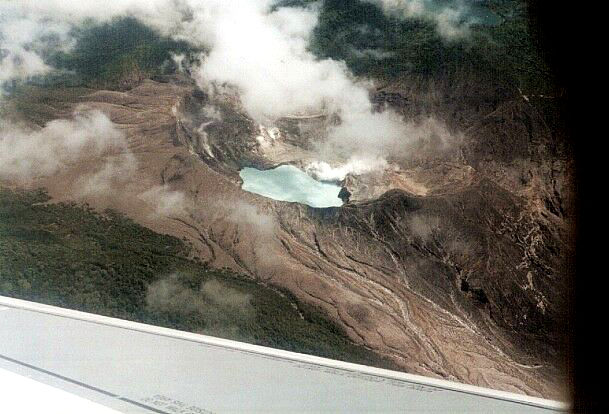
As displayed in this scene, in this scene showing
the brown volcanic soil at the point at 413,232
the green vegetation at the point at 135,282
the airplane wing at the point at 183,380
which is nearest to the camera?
the airplane wing at the point at 183,380

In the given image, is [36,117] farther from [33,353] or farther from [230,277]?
[33,353]

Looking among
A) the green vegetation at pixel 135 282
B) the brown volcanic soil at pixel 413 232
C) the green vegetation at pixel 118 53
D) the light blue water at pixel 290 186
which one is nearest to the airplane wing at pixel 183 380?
the green vegetation at pixel 135 282

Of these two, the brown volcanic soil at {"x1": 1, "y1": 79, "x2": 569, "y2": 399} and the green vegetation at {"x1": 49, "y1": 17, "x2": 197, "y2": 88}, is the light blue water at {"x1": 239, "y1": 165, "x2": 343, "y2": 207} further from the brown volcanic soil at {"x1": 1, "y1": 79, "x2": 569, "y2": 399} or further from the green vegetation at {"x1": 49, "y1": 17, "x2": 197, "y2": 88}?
the green vegetation at {"x1": 49, "y1": 17, "x2": 197, "y2": 88}

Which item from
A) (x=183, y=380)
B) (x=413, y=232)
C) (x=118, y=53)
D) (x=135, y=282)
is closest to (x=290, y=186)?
(x=413, y=232)

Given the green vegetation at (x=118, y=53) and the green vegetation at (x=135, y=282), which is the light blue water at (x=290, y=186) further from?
the green vegetation at (x=118, y=53)

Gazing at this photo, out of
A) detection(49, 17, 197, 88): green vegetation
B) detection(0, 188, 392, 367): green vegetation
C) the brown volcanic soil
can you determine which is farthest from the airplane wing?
detection(49, 17, 197, 88): green vegetation

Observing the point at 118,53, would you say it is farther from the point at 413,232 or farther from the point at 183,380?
the point at 183,380
